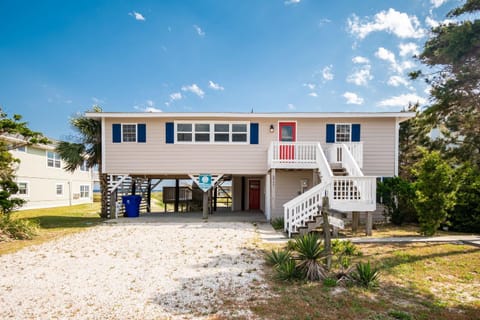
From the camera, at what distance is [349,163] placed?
32.5ft

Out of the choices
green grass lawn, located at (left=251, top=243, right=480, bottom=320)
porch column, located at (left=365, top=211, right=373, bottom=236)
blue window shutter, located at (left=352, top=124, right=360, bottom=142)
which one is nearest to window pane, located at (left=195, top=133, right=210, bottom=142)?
blue window shutter, located at (left=352, top=124, right=360, bottom=142)

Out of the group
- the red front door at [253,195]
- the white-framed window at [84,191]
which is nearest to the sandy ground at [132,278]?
the red front door at [253,195]

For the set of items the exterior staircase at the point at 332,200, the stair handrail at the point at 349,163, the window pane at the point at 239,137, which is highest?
the window pane at the point at 239,137

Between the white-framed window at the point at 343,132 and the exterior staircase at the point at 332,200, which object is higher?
the white-framed window at the point at 343,132

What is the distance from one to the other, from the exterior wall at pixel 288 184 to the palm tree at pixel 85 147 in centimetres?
904

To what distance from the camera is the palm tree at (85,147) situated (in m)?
13.0

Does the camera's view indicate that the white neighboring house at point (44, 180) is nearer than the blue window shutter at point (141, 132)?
No

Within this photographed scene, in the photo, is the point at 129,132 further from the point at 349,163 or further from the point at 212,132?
the point at 349,163

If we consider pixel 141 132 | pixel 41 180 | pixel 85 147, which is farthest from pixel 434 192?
pixel 41 180

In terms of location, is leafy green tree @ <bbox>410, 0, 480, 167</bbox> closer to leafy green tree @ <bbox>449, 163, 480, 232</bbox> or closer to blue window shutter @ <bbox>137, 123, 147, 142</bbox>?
leafy green tree @ <bbox>449, 163, 480, 232</bbox>

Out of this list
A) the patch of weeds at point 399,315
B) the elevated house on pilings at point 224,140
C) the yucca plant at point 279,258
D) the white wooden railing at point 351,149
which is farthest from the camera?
the elevated house on pilings at point 224,140

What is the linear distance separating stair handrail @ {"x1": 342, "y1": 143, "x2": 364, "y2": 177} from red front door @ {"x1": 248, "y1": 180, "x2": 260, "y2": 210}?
7823 millimetres

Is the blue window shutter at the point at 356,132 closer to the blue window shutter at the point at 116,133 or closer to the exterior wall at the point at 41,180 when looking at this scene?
the blue window shutter at the point at 116,133

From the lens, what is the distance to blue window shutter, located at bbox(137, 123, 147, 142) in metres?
12.5
